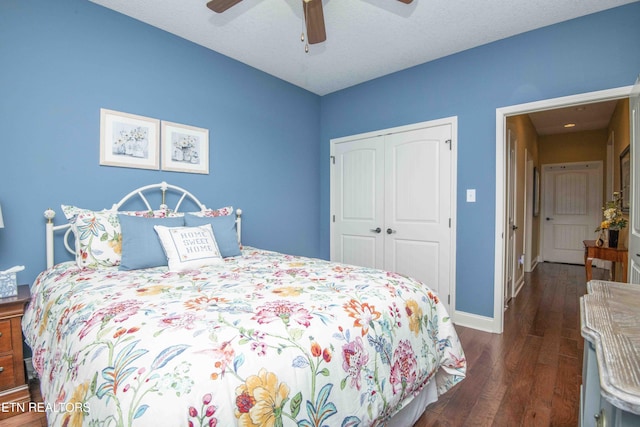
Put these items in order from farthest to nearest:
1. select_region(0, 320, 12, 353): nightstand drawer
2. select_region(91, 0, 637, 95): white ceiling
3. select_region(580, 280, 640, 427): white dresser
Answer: select_region(91, 0, 637, 95): white ceiling < select_region(0, 320, 12, 353): nightstand drawer < select_region(580, 280, 640, 427): white dresser

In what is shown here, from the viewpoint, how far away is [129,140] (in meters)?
2.46

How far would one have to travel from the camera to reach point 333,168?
4.09 metres

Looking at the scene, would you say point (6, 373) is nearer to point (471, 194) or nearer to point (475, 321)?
point (475, 321)

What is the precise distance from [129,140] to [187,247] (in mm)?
1093

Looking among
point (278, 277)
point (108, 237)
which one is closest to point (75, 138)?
point (108, 237)

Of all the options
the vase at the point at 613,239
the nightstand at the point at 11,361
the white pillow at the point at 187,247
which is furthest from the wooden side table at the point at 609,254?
the nightstand at the point at 11,361

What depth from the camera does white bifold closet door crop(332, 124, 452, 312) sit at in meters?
3.20

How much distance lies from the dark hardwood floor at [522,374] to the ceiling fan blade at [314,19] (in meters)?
2.43

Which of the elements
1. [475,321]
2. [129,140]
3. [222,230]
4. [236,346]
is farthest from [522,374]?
[129,140]

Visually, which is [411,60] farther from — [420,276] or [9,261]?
[9,261]

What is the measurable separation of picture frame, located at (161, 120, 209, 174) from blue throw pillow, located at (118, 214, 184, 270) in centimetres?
78

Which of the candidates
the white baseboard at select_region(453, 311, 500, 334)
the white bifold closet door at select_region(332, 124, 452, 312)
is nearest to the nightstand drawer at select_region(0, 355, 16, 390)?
the white bifold closet door at select_region(332, 124, 452, 312)

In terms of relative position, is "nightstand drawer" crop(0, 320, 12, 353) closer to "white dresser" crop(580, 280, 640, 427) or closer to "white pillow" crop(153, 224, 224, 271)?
"white pillow" crop(153, 224, 224, 271)

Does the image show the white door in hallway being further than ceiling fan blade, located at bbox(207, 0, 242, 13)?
Yes
